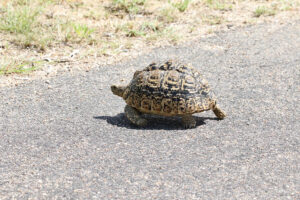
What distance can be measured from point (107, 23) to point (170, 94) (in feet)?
13.0

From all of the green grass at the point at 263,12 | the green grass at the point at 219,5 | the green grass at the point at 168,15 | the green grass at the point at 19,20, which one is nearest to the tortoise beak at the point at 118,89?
the green grass at the point at 19,20

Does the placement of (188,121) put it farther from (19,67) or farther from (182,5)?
(182,5)

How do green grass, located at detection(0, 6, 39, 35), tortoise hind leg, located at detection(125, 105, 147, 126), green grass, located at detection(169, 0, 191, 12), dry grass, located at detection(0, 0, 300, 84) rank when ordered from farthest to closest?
green grass, located at detection(169, 0, 191, 12)
green grass, located at detection(0, 6, 39, 35)
dry grass, located at detection(0, 0, 300, 84)
tortoise hind leg, located at detection(125, 105, 147, 126)

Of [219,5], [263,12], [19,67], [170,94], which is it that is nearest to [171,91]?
[170,94]

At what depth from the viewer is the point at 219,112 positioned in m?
5.14

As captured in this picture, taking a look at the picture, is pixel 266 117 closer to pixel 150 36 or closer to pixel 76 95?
pixel 76 95

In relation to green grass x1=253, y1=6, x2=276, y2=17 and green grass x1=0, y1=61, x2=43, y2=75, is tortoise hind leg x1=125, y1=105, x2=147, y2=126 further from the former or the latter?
green grass x1=253, y1=6, x2=276, y2=17

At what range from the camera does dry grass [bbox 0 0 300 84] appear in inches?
289

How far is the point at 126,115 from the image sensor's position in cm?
511

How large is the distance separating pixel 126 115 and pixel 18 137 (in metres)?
1.23

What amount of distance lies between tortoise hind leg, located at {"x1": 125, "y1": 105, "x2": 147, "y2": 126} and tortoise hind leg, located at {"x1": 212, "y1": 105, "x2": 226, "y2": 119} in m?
0.84

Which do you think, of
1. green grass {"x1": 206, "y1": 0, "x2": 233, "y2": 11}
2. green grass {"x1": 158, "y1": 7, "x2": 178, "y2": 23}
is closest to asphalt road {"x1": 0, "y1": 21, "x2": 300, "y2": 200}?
green grass {"x1": 158, "y1": 7, "x2": 178, "y2": 23}

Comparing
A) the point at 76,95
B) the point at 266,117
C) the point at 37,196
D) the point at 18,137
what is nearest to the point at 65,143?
the point at 18,137

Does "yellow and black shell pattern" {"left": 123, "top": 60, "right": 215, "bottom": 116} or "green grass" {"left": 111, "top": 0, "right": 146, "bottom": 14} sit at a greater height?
"green grass" {"left": 111, "top": 0, "right": 146, "bottom": 14}
